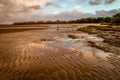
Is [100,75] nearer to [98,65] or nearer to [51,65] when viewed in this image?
[98,65]

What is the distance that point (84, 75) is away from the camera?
18.7ft

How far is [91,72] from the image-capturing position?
19.9 ft

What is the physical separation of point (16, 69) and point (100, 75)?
3776 millimetres

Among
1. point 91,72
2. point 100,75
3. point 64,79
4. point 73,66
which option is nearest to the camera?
point 64,79

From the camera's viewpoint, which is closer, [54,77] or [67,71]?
[54,77]

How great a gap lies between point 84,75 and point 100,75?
0.63m

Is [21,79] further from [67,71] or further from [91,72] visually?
[91,72]

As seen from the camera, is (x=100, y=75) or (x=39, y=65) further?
(x=39, y=65)

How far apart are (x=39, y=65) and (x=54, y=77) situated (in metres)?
1.97

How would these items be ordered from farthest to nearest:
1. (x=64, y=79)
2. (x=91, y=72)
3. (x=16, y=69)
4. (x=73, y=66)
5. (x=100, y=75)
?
(x=73, y=66)
(x=16, y=69)
(x=91, y=72)
(x=100, y=75)
(x=64, y=79)

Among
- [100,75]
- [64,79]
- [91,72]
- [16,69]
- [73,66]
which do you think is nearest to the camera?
[64,79]

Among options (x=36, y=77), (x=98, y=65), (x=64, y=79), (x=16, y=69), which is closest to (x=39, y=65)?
(x=16, y=69)

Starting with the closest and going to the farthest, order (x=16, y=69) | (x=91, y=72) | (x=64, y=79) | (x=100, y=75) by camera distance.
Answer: (x=64, y=79)
(x=100, y=75)
(x=91, y=72)
(x=16, y=69)

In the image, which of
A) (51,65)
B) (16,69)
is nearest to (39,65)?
(51,65)
